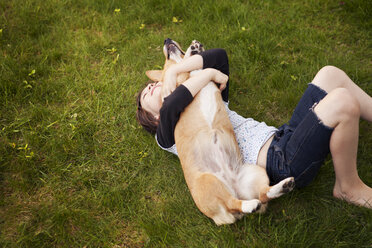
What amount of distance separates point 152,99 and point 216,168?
3.07ft

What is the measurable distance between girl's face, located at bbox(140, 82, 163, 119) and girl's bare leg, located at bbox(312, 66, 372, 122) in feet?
4.44

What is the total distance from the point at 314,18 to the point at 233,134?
239 cm

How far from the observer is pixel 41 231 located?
237 cm

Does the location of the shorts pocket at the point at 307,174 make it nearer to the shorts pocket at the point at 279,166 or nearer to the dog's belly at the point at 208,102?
the shorts pocket at the point at 279,166

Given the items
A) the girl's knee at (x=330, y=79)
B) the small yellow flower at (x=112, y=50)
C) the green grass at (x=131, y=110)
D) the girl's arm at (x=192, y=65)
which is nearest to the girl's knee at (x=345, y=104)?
the girl's knee at (x=330, y=79)

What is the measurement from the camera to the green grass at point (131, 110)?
2.28 metres

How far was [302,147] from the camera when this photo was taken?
2.05 metres

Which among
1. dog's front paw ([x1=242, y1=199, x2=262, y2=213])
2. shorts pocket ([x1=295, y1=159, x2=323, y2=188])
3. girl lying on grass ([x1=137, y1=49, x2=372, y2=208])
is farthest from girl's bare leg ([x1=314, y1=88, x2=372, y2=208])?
dog's front paw ([x1=242, y1=199, x2=262, y2=213])

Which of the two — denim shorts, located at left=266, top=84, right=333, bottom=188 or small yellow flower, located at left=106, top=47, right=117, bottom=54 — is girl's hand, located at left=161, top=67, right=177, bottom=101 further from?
small yellow flower, located at left=106, top=47, right=117, bottom=54

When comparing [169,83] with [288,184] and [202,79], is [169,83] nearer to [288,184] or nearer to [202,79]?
[202,79]

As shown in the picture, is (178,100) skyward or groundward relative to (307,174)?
skyward

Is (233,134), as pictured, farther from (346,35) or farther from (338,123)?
(346,35)

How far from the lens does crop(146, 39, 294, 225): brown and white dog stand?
80.7 inches

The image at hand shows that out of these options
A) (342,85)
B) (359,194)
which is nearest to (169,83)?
(342,85)
